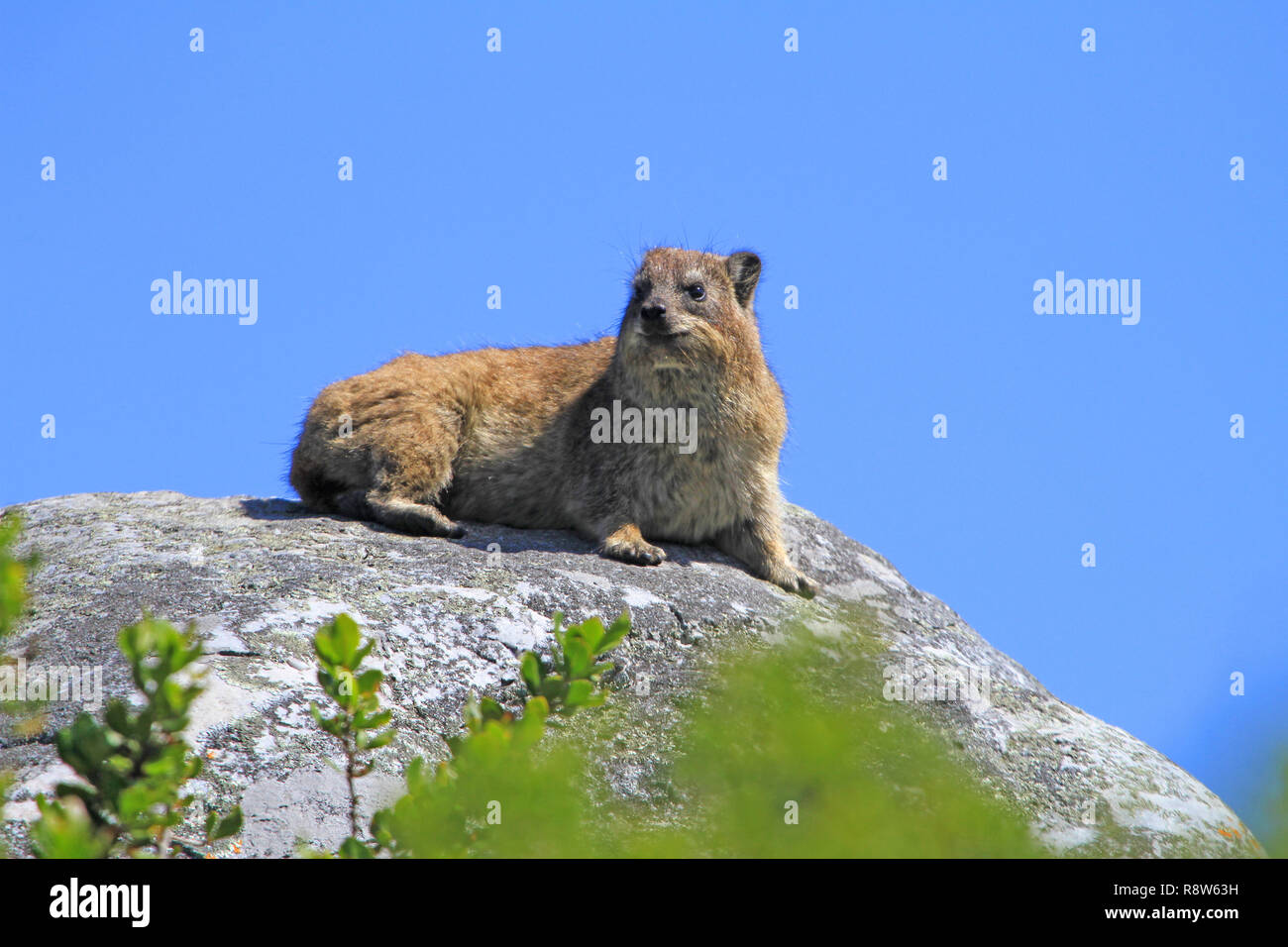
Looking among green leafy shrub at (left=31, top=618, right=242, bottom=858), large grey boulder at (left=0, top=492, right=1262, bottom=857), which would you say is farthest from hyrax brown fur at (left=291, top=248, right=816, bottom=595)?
green leafy shrub at (left=31, top=618, right=242, bottom=858)

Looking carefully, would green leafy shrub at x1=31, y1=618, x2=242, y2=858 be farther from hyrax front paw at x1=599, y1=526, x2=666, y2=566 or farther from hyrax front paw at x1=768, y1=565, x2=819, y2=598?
hyrax front paw at x1=768, y1=565, x2=819, y2=598

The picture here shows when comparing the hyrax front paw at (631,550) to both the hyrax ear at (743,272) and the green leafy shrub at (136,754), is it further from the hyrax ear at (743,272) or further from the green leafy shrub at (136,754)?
the green leafy shrub at (136,754)

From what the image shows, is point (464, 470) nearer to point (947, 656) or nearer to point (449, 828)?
point (947, 656)

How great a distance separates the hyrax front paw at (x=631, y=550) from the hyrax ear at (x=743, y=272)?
2169 millimetres

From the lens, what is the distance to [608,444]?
27.5 feet

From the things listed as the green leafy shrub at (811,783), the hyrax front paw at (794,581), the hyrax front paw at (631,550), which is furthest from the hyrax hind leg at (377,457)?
the green leafy shrub at (811,783)

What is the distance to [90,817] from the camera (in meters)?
1.85

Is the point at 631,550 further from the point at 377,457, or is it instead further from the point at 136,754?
the point at 136,754

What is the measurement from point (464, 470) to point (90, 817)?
6.79 m

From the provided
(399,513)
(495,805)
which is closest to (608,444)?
(399,513)

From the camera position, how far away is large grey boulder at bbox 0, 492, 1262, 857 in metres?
4.48

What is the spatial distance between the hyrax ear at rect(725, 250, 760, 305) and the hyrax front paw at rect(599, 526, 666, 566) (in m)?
2.17

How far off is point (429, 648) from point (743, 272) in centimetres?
436
